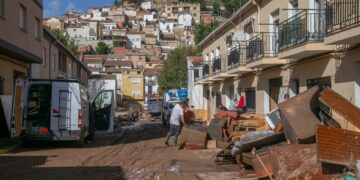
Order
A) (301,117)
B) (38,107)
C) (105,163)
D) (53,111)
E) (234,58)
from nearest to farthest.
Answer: (301,117) < (105,163) < (53,111) < (38,107) < (234,58)

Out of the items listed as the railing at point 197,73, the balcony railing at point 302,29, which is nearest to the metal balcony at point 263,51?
the balcony railing at point 302,29

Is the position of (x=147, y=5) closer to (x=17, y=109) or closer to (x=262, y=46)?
(x=262, y=46)

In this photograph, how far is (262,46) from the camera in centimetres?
2098

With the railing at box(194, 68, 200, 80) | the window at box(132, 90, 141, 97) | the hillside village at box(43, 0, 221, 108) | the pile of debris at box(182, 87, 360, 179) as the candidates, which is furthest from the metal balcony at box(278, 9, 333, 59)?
the window at box(132, 90, 141, 97)

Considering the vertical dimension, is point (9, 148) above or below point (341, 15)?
below

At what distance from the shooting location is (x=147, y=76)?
322ft

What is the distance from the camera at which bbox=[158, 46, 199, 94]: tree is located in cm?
6612

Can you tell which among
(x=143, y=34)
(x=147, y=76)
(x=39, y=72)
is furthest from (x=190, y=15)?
(x=39, y=72)

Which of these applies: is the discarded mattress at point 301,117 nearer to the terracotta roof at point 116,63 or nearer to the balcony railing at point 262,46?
the balcony railing at point 262,46

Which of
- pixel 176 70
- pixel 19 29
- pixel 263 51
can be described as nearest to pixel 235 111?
pixel 263 51

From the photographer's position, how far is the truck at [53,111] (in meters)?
17.6

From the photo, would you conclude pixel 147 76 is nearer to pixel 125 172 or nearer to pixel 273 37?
pixel 273 37

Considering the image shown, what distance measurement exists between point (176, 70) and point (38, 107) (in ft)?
161

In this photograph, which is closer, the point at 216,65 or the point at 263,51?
the point at 263,51
